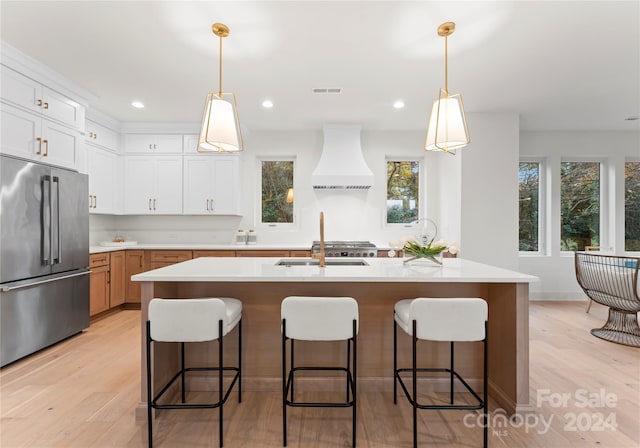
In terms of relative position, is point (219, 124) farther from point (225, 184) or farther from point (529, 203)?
point (529, 203)

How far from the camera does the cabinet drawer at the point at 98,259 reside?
12.1 feet

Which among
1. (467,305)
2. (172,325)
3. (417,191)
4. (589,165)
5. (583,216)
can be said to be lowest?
(172,325)

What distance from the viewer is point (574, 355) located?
9.50ft

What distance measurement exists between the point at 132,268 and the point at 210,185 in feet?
5.09

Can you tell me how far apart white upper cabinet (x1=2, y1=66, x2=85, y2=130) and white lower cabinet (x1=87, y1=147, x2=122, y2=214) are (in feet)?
2.49

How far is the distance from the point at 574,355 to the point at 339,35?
3.46 m

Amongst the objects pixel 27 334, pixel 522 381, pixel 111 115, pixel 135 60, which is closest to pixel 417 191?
pixel 522 381

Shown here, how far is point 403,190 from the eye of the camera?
5172mm

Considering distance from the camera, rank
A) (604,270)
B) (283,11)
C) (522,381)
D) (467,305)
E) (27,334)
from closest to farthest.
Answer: (467,305) → (522,381) → (283,11) → (27,334) → (604,270)

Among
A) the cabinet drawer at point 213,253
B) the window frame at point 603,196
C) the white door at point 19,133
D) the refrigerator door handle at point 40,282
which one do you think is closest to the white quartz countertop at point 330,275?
the refrigerator door handle at point 40,282

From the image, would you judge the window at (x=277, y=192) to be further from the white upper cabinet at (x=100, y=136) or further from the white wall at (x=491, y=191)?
the white wall at (x=491, y=191)

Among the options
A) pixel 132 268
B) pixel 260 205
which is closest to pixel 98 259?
pixel 132 268

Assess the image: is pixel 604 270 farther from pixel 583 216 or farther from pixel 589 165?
pixel 589 165

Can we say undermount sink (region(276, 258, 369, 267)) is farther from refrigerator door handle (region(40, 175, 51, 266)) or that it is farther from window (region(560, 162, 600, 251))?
window (region(560, 162, 600, 251))
